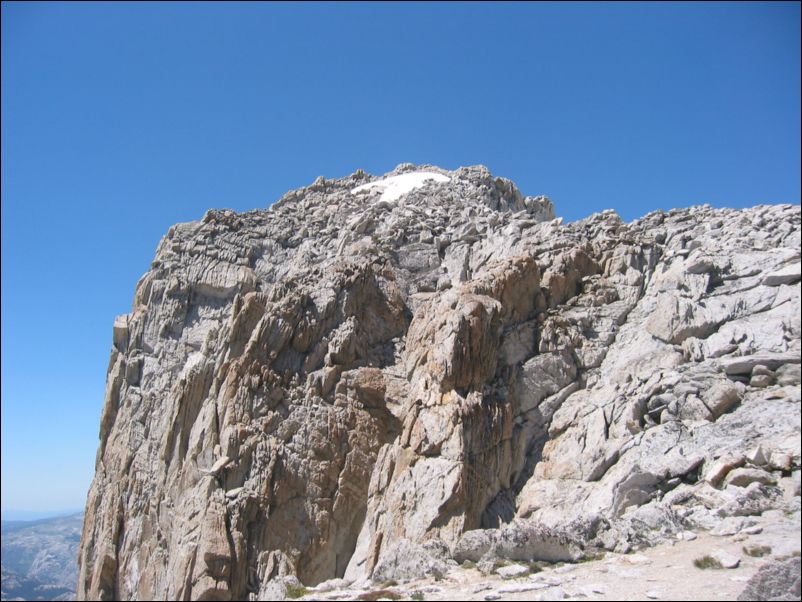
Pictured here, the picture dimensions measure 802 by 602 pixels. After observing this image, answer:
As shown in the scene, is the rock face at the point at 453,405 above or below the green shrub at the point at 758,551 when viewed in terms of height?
above

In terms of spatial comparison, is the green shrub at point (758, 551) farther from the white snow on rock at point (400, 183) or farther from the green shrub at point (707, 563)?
the white snow on rock at point (400, 183)

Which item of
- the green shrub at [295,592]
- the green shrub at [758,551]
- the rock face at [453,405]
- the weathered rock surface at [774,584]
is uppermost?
the rock face at [453,405]

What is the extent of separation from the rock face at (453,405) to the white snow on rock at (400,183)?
12.4m

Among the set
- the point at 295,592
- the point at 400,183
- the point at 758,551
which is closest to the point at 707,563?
the point at 758,551

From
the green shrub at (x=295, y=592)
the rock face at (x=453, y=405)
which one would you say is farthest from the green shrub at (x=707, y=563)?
the green shrub at (x=295, y=592)

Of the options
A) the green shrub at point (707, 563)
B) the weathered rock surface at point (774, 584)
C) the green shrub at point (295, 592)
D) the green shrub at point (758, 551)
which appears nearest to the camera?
the weathered rock surface at point (774, 584)

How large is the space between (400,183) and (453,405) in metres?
33.3

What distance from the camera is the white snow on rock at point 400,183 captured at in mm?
51941

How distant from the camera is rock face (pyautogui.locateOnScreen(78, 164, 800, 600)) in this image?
2039 cm

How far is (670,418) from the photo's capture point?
22000 millimetres

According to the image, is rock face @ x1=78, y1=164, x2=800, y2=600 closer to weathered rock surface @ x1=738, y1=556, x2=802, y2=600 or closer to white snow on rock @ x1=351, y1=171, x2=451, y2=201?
weathered rock surface @ x1=738, y1=556, x2=802, y2=600

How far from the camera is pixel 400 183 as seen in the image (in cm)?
5581

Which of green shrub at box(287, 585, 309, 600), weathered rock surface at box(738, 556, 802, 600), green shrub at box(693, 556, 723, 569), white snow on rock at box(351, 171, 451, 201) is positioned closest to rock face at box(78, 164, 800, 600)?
green shrub at box(693, 556, 723, 569)

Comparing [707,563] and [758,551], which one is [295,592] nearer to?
[707,563]
